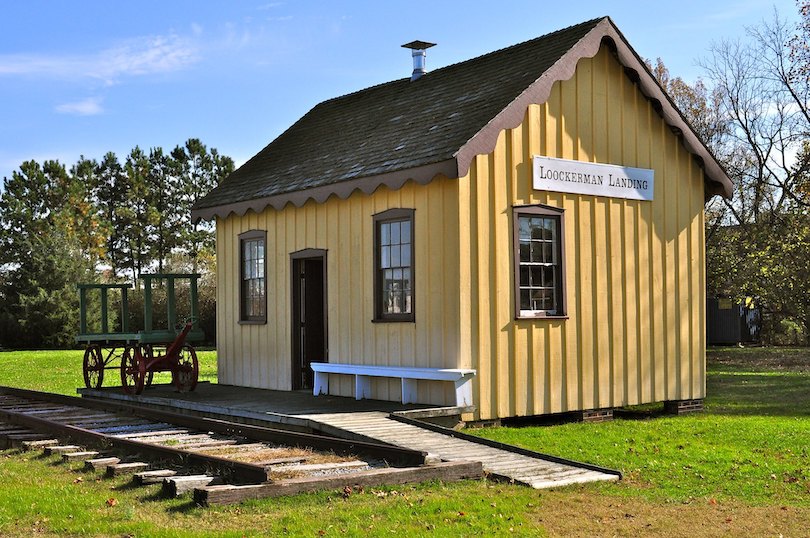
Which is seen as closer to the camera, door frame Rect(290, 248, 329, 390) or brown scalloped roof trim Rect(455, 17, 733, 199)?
brown scalloped roof trim Rect(455, 17, 733, 199)

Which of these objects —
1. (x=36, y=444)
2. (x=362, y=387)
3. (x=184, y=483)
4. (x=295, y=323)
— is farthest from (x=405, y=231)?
(x=184, y=483)

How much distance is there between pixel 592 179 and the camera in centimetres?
1518

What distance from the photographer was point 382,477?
938 centimetres

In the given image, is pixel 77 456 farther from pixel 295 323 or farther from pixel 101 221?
pixel 101 221

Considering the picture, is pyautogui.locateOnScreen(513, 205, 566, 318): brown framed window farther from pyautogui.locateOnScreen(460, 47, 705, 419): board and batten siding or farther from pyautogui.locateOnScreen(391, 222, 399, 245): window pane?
pyautogui.locateOnScreen(391, 222, 399, 245): window pane

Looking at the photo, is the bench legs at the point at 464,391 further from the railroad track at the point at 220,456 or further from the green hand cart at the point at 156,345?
the green hand cart at the point at 156,345

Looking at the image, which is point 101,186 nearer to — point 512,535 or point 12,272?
point 12,272

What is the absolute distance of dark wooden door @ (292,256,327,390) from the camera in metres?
17.2

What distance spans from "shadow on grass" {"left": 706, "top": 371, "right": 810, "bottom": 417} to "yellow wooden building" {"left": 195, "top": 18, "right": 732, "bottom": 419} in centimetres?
106

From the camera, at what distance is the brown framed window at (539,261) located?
1430 cm

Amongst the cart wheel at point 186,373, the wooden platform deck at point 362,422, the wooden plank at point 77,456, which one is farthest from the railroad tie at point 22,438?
the cart wheel at point 186,373

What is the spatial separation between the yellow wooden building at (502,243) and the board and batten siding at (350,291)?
37 millimetres

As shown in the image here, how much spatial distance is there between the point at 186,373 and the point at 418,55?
712cm

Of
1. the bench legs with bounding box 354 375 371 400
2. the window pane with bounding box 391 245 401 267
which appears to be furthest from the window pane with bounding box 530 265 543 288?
the bench legs with bounding box 354 375 371 400
